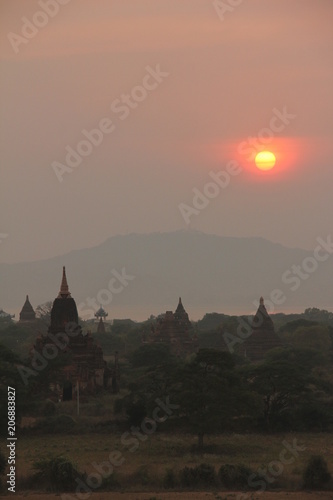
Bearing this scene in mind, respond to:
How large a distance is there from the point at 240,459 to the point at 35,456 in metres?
7.56

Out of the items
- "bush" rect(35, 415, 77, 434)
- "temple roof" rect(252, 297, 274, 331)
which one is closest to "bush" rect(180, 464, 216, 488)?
"bush" rect(35, 415, 77, 434)

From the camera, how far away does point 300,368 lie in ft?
204

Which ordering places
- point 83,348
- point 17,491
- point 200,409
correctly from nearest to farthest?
point 17,491
point 200,409
point 83,348

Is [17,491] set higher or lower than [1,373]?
lower

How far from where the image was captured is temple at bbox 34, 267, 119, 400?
67.0 meters

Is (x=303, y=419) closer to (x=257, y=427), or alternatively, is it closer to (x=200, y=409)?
(x=257, y=427)

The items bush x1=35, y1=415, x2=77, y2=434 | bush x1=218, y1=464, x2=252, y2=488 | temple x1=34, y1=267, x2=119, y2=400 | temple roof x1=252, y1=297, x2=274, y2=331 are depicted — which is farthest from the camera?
temple roof x1=252, y1=297, x2=274, y2=331

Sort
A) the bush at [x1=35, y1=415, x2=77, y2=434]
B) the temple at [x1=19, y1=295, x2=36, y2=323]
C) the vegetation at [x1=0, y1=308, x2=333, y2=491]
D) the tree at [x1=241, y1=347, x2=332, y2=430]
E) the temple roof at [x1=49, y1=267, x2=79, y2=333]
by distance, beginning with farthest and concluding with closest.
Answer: the temple at [x1=19, y1=295, x2=36, y2=323] → the temple roof at [x1=49, y1=267, x2=79, y2=333] → the tree at [x1=241, y1=347, x2=332, y2=430] → the bush at [x1=35, y1=415, x2=77, y2=434] → the vegetation at [x1=0, y1=308, x2=333, y2=491]

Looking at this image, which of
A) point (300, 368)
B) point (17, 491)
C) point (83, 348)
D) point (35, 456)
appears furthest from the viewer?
point (83, 348)

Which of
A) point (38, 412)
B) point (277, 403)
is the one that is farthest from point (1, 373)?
point (277, 403)

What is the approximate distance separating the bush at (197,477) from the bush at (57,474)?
3.44 metres

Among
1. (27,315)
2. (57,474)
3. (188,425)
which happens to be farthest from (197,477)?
(27,315)

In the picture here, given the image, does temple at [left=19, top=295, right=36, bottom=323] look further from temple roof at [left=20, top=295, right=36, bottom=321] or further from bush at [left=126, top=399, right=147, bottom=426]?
bush at [left=126, top=399, right=147, bottom=426]

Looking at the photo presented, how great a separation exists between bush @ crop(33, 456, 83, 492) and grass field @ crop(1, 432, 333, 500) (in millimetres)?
456
